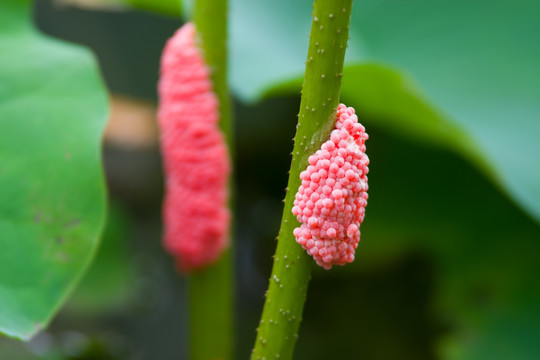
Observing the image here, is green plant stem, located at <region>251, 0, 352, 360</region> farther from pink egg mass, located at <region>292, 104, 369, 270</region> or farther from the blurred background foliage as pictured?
the blurred background foliage

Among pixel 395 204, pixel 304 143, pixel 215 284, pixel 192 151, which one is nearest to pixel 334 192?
pixel 304 143

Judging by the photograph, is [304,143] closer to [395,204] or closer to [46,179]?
[46,179]

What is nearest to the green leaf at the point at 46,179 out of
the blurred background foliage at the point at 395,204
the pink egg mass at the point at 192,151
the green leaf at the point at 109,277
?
the pink egg mass at the point at 192,151

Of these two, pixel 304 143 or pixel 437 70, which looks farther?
pixel 437 70

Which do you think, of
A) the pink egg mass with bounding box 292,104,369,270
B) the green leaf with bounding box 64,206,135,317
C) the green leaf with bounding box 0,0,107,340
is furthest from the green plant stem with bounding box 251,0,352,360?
the green leaf with bounding box 64,206,135,317

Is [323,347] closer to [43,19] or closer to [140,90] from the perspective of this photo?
[140,90]

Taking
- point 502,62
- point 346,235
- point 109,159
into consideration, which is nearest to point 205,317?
point 346,235

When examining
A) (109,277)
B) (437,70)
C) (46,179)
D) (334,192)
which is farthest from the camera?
(109,277)
